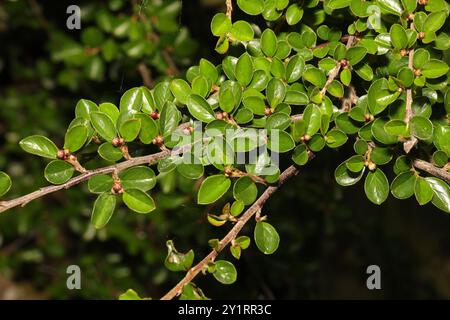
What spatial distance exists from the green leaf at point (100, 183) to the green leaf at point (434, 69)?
0.61m

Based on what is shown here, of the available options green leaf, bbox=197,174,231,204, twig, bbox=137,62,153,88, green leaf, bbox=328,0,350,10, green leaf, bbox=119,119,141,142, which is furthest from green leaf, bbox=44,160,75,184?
twig, bbox=137,62,153,88

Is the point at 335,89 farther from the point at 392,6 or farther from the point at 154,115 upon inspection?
the point at 154,115

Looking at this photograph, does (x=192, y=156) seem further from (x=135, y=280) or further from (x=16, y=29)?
(x=16, y=29)

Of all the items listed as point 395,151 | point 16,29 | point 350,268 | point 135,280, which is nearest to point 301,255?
point 135,280

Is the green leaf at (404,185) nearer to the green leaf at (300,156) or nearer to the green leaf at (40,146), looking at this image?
the green leaf at (300,156)

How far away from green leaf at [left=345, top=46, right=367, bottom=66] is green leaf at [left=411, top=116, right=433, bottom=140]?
0.50 ft

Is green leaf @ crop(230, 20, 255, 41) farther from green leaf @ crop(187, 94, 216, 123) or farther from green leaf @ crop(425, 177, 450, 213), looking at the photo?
green leaf @ crop(425, 177, 450, 213)

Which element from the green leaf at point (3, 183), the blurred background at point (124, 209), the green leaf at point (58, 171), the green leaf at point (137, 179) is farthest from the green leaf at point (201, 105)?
the blurred background at point (124, 209)

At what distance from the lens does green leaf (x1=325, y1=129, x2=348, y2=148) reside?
1.06 m

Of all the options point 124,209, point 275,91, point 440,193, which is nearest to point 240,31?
point 275,91

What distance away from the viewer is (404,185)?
1.03m

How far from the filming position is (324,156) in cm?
186

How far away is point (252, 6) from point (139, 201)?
44 centimetres

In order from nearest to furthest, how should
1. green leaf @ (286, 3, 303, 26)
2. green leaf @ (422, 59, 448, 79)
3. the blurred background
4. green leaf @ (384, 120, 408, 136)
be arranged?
1. green leaf @ (384, 120, 408, 136)
2. green leaf @ (422, 59, 448, 79)
3. green leaf @ (286, 3, 303, 26)
4. the blurred background
